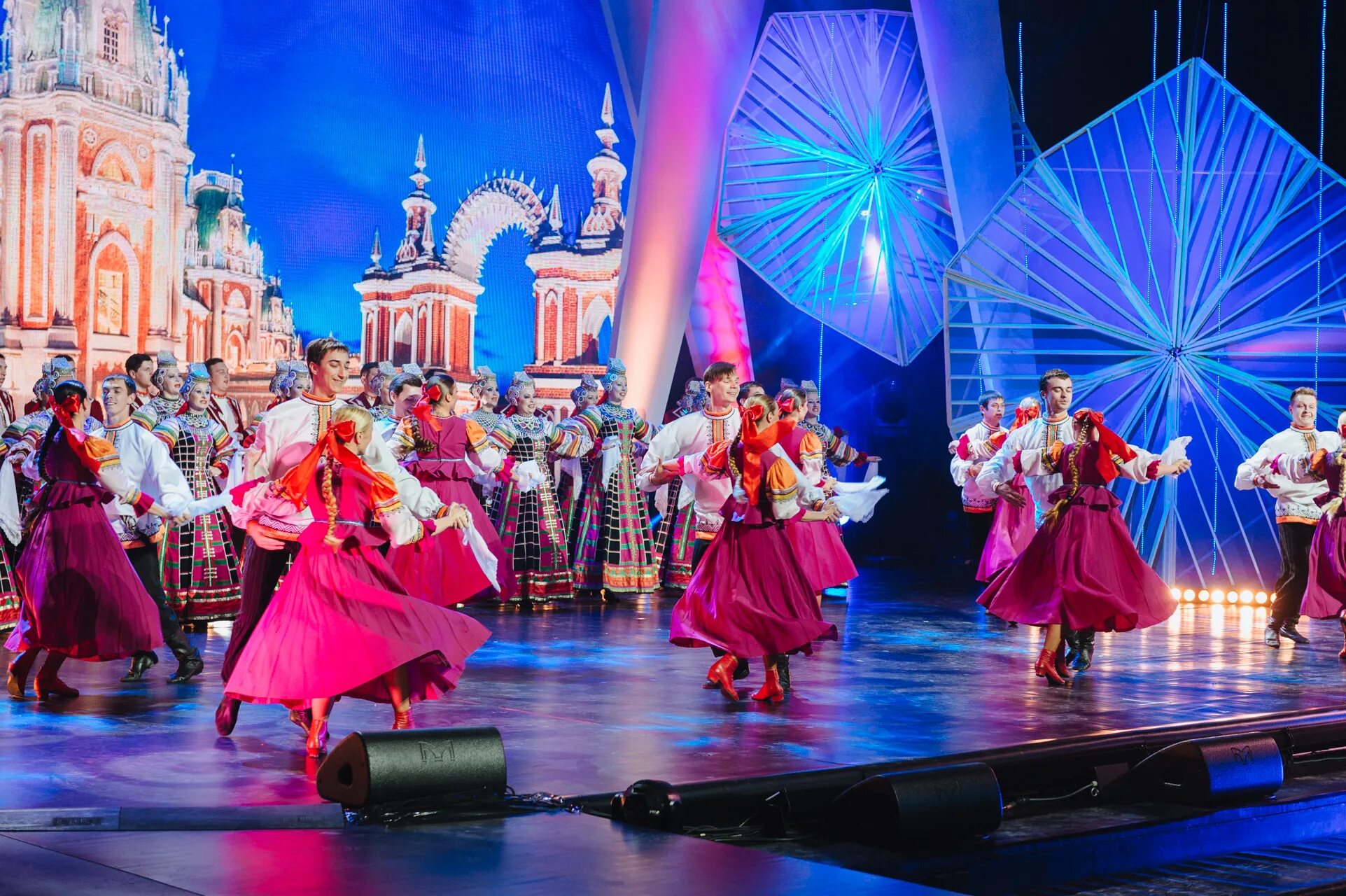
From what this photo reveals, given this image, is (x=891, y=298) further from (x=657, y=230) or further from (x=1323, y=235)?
(x=1323, y=235)

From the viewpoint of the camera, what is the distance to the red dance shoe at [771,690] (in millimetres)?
6047

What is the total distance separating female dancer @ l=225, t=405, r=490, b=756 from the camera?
4.61 meters

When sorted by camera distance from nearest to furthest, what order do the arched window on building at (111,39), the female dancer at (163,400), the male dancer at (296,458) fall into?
the male dancer at (296,458) < the female dancer at (163,400) < the arched window on building at (111,39)

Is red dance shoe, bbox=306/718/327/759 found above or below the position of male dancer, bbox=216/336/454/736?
below

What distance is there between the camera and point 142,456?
635cm

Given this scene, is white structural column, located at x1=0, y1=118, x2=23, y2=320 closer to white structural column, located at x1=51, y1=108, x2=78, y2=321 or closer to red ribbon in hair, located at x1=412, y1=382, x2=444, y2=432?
white structural column, located at x1=51, y1=108, x2=78, y2=321

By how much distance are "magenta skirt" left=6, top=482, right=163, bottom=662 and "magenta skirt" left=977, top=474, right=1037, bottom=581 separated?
5.32m

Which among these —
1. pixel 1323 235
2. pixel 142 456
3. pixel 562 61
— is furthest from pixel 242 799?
pixel 562 61

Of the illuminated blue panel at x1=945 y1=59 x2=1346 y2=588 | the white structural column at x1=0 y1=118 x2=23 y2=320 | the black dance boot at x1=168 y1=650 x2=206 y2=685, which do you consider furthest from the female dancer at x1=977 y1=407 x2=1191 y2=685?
the white structural column at x1=0 y1=118 x2=23 y2=320


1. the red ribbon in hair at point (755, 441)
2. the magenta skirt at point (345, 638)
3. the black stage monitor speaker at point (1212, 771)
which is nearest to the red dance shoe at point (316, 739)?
the magenta skirt at point (345, 638)

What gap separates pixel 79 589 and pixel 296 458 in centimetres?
144

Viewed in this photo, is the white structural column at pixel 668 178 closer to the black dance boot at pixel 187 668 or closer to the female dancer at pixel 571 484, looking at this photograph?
the female dancer at pixel 571 484

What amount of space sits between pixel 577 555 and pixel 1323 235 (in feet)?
18.0

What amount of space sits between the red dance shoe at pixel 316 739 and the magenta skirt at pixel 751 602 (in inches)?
63.0
